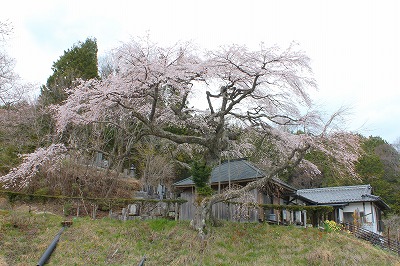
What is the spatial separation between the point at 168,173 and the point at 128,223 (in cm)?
886

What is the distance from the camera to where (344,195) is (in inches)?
798

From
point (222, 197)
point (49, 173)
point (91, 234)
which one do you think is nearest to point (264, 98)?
point (222, 197)

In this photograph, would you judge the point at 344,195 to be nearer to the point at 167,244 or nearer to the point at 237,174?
the point at 237,174

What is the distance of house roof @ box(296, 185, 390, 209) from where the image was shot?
60.7 ft

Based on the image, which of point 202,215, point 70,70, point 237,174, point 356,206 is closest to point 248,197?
point 202,215

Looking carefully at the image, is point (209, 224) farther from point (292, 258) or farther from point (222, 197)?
point (292, 258)

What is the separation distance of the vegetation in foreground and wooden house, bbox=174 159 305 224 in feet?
3.28

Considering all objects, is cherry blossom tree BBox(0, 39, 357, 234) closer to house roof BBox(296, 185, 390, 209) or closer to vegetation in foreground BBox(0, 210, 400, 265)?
vegetation in foreground BBox(0, 210, 400, 265)

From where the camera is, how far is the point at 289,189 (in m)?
14.5

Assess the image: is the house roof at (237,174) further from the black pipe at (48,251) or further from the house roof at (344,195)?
the black pipe at (48,251)

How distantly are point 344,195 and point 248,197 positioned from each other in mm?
13270

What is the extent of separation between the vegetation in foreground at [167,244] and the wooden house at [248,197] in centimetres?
100

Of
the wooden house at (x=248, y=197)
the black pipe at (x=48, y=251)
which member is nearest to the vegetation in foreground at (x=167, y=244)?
the black pipe at (x=48, y=251)

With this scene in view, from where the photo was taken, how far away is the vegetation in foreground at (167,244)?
844cm
